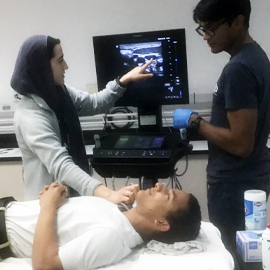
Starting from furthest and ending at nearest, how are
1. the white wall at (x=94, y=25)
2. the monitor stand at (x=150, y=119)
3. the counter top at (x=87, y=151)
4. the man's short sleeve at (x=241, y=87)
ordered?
the white wall at (x=94, y=25), the counter top at (x=87, y=151), the monitor stand at (x=150, y=119), the man's short sleeve at (x=241, y=87)

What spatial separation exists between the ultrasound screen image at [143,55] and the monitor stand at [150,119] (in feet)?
0.70

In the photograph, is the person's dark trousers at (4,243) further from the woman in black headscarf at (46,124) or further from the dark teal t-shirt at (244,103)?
the dark teal t-shirt at (244,103)

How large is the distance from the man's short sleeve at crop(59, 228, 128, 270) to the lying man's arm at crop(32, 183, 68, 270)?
0.11 ft

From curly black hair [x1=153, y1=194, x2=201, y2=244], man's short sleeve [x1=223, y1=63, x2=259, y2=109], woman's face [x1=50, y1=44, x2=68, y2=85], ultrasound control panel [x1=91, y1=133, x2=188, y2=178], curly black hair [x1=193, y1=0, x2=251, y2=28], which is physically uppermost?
curly black hair [x1=193, y1=0, x2=251, y2=28]

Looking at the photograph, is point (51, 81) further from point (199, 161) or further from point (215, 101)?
point (199, 161)

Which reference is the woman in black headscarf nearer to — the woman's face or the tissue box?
the woman's face

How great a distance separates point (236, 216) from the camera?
175 cm

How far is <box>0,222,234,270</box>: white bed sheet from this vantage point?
1276 millimetres

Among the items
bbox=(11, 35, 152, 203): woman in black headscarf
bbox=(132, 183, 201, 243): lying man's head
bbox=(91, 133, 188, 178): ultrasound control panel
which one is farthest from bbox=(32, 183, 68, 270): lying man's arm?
bbox=(91, 133, 188, 178): ultrasound control panel

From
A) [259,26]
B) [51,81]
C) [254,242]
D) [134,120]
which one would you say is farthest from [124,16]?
[254,242]

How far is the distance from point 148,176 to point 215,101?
539mm

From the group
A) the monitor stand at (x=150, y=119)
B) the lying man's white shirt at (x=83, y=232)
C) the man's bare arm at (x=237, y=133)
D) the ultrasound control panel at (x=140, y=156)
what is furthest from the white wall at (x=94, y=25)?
the lying man's white shirt at (x=83, y=232)

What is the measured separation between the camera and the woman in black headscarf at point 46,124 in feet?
5.18

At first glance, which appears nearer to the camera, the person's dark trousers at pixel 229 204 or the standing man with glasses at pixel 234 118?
the standing man with glasses at pixel 234 118
